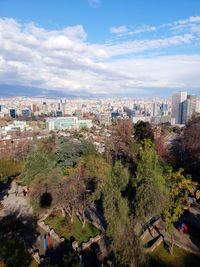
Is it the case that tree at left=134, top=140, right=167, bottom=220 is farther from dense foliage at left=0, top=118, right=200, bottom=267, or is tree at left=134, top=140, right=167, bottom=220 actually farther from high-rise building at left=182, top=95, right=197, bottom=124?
high-rise building at left=182, top=95, right=197, bottom=124

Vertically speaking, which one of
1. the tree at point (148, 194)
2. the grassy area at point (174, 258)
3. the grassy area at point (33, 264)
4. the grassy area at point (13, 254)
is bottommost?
the grassy area at point (33, 264)

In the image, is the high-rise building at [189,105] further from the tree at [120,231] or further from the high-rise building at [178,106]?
the tree at [120,231]

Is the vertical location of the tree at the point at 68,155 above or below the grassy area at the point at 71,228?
above

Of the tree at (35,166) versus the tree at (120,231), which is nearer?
the tree at (120,231)

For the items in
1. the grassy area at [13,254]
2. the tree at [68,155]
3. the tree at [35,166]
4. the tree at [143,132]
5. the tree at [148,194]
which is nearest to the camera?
the grassy area at [13,254]

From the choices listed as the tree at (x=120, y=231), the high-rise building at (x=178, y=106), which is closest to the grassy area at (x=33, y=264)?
the tree at (x=120, y=231)

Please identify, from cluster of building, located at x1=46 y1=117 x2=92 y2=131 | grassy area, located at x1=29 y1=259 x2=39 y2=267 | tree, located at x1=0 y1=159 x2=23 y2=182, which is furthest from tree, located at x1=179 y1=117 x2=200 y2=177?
cluster of building, located at x1=46 y1=117 x2=92 y2=131

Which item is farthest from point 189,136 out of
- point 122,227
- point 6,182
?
point 6,182

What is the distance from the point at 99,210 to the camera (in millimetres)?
12430

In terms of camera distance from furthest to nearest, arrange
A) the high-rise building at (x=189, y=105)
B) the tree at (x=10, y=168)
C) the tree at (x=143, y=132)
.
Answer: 1. the high-rise building at (x=189, y=105)
2. the tree at (x=143, y=132)
3. the tree at (x=10, y=168)

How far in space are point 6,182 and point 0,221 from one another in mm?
6607

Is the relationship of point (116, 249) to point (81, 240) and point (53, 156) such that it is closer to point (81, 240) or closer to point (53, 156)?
point (81, 240)

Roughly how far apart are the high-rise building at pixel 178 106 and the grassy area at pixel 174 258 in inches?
2375

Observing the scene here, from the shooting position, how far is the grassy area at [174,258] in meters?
8.33
